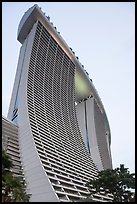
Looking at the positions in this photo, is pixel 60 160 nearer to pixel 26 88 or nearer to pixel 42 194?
pixel 42 194

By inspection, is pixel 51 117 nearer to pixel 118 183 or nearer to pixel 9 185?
pixel 118 183

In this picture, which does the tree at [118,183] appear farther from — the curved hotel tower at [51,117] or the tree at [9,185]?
the tree at [9,185]

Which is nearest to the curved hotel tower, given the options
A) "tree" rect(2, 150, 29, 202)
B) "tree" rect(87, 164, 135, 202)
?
"tree" rect(87, 164, 135, 202)

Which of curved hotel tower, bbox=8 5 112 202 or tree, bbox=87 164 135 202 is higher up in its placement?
curved hotel tower, bbox=8 5 112 202

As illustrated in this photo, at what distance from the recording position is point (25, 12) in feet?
303

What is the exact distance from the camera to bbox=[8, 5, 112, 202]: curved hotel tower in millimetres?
50656

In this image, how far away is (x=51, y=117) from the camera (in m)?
71.2

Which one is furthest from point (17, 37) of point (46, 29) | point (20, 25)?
point (46, 29)

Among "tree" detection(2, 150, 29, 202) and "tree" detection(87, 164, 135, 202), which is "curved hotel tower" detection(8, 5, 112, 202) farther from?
"tree" detection(2, 150, 29, 202)

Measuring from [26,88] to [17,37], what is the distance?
35248 mm

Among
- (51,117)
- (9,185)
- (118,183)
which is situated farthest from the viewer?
(51,117)

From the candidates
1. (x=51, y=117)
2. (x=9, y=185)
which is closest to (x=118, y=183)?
(x=9, y=185)

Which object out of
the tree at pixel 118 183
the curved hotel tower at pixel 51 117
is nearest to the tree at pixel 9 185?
the tree at pixel 118 183

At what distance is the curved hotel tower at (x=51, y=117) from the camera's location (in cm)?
5066
